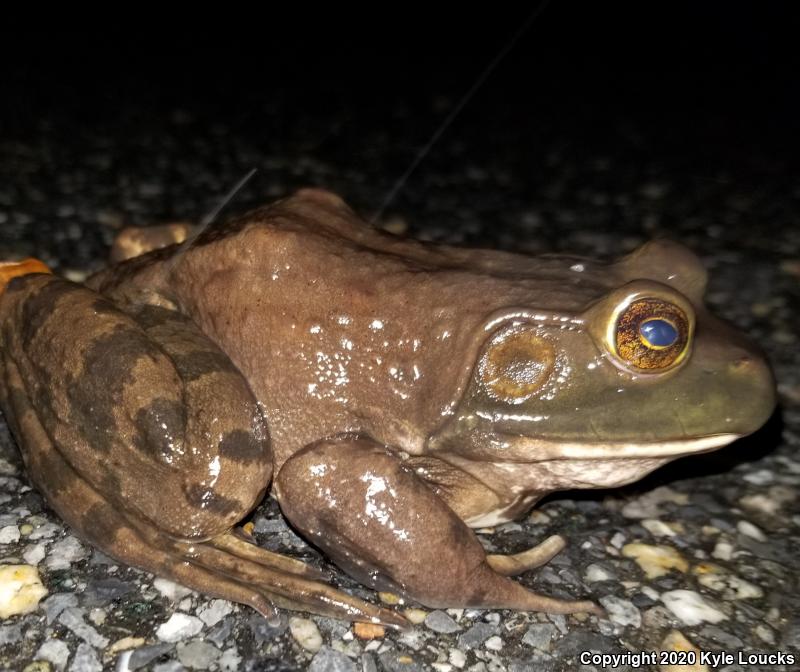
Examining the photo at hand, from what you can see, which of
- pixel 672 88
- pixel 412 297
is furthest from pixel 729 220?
pixel 412 297

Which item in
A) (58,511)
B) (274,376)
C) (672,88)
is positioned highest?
(672,88)

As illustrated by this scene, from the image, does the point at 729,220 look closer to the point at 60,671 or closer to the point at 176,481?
the point at 176,481

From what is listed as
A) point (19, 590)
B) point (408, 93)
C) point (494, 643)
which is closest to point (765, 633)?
point (494, 643)

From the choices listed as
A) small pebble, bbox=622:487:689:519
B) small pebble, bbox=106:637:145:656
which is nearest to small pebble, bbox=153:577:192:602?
small pebble, bbox=106:637:145:656

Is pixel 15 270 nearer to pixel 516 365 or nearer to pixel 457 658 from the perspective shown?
pixel 516 365

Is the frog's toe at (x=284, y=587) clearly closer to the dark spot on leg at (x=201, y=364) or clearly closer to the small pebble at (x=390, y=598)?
the small pebble at (x=390, y=598)

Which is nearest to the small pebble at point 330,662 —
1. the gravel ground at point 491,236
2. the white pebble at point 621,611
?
the gravel ground at point 491,236
